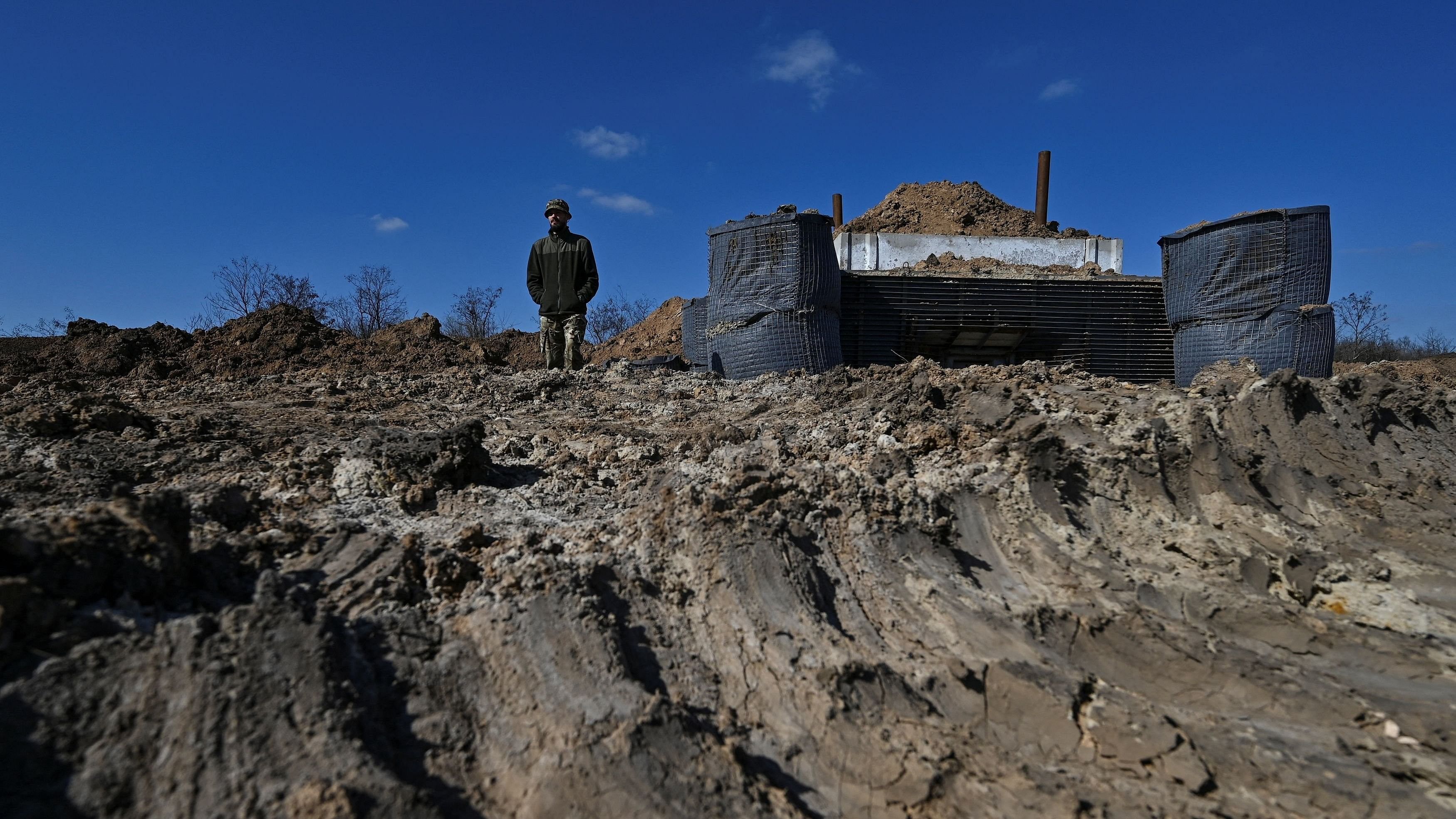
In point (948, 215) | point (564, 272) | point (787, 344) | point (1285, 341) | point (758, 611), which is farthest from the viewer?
point (948, 215)

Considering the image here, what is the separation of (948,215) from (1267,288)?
6003 millimetres

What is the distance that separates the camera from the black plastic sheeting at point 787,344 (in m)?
6.38

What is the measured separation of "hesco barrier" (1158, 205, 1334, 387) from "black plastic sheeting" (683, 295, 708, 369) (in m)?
4.26

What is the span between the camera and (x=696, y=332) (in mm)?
7328

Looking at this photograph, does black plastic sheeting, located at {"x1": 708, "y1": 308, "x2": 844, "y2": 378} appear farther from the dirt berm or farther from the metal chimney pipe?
the metal chimney pipe

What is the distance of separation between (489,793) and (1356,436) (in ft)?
15.2

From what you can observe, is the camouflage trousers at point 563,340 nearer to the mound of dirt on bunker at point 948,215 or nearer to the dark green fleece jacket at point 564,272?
the dark green fleece jacket at point 564,272

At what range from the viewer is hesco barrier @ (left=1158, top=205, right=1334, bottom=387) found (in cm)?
619

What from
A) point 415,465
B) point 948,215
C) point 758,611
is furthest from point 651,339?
point 758,611

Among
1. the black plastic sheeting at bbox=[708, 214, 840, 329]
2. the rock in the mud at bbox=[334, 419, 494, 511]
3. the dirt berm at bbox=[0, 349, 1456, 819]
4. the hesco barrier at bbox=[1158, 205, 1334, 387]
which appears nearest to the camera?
the dirt berm at bbox=[0, 349, 1456, 819]

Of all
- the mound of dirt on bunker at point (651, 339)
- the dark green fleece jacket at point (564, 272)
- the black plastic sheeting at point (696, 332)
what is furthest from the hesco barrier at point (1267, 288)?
the mound of dirt on bunker at point (651, 339)

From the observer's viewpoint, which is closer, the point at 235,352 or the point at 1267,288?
the point at 1267,288

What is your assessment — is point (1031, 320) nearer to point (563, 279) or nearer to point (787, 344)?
point (787, 344)

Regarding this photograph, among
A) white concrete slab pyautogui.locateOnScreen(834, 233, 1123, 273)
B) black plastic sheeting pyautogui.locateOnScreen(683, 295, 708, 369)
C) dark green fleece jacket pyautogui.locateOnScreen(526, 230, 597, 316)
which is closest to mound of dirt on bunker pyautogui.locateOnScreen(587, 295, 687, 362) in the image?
white concrete slab pyautogui.locateOnScreen(834, 233, 1123, 273)
